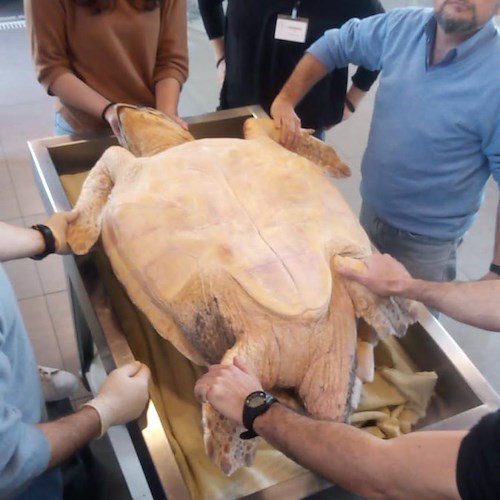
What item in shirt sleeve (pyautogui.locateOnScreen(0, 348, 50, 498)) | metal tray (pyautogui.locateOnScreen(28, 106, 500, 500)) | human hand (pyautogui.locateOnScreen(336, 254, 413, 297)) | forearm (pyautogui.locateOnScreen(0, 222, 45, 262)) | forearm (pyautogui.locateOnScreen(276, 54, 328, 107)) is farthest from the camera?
forearm (pyautogui.locateOnScreen(276, 54, 328, 107))

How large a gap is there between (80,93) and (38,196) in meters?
1.46

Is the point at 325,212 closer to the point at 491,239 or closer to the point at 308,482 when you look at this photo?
the point at 308,482

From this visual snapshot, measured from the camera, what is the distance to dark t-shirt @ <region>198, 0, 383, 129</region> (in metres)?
2.08

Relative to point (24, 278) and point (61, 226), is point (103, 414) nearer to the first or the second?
point (61, 226)

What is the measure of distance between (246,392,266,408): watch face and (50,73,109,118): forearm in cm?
116

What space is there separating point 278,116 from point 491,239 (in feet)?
5.91

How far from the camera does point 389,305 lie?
1220 millimetres

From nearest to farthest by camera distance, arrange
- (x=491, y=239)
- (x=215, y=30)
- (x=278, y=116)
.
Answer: (x=278, y=116) < (x=215, y=30) < (x=491, y=239)

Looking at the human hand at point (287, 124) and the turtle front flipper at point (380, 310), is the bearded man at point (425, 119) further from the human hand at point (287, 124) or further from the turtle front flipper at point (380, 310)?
the turtle front flipper at point (380, 310)

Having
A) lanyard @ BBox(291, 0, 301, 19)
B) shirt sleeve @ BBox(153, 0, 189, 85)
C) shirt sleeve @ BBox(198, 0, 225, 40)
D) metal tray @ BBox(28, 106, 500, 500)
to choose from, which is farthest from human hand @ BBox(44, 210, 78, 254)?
shirt sleeve @ BBox(198, 0, 225, 40)

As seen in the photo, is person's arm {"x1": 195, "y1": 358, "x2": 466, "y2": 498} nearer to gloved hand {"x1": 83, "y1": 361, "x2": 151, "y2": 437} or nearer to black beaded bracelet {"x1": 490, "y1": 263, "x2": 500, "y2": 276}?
gloved hand {"x1": 83, "y1": 361, "x2": 151, "y2": 437}

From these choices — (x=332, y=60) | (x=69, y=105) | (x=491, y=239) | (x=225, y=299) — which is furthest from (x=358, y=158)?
(x=225, y=299)

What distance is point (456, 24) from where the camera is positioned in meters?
1.45

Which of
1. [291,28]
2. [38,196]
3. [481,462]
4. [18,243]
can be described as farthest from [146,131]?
[38,196]
